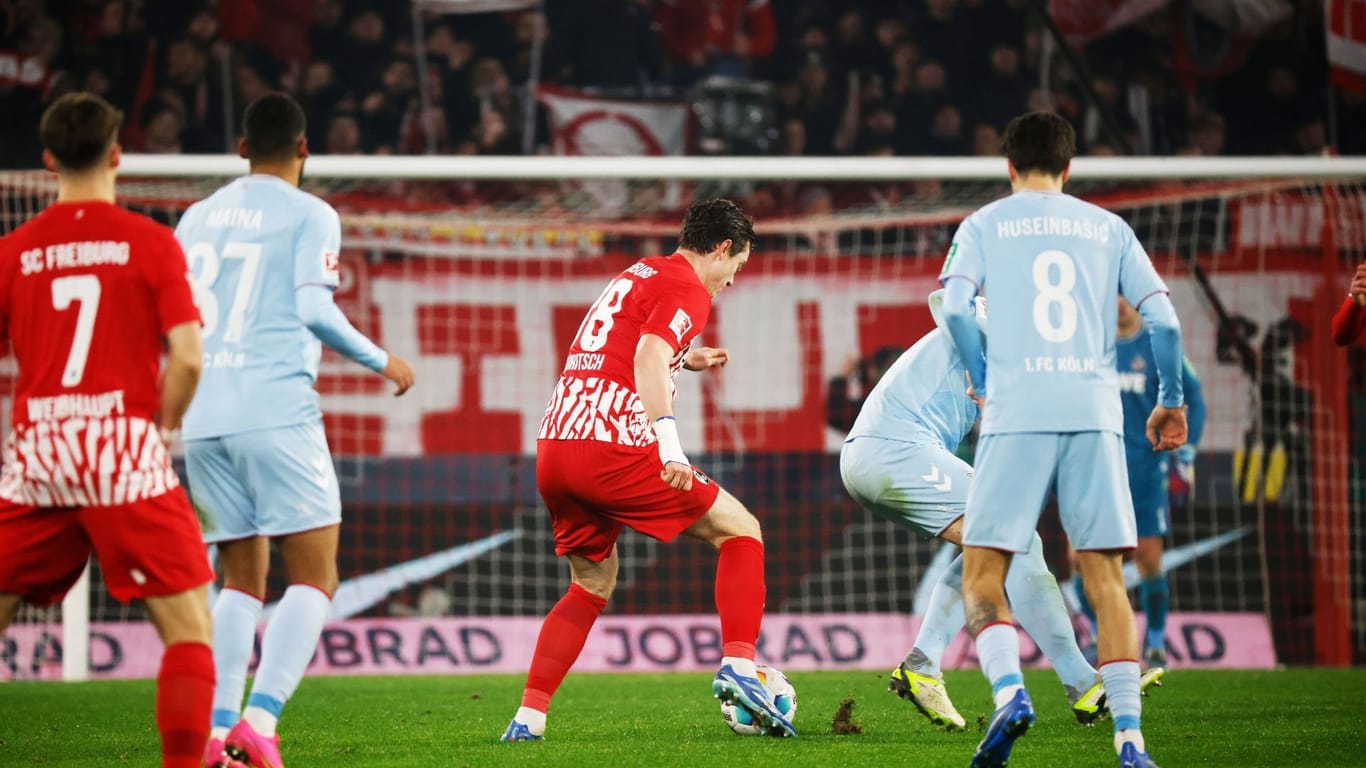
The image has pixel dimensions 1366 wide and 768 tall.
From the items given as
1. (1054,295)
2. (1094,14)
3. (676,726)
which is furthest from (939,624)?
(1094,14)

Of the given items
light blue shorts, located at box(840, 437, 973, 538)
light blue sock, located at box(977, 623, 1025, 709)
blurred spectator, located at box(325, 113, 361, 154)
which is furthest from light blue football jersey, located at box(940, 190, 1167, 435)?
blurred spectator, located at box(325, 113, 361, 154)

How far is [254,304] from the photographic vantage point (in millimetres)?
4523

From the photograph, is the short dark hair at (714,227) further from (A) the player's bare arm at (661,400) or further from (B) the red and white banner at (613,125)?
(B) the red and white banner at (613,125)

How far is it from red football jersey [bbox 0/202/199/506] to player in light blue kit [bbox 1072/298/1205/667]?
6465mm

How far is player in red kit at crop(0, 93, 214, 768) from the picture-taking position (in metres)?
3.74

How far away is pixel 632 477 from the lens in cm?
546

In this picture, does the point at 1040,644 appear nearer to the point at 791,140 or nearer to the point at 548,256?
the point at 548,256

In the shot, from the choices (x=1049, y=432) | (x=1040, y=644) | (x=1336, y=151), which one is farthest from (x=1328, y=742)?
(x=1336, y=151)

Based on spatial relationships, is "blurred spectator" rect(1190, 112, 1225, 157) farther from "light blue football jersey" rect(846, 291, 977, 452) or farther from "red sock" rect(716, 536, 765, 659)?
"red sock" rect(716, 536, 765, 659)

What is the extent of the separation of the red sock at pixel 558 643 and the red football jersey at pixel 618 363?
611 mm

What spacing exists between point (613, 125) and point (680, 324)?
7828 mm

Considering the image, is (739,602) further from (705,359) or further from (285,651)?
(285,651)

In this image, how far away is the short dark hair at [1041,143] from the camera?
14.8 feet

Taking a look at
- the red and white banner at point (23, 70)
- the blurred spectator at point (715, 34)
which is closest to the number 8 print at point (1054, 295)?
the blurred spectator at point (715, 34)
